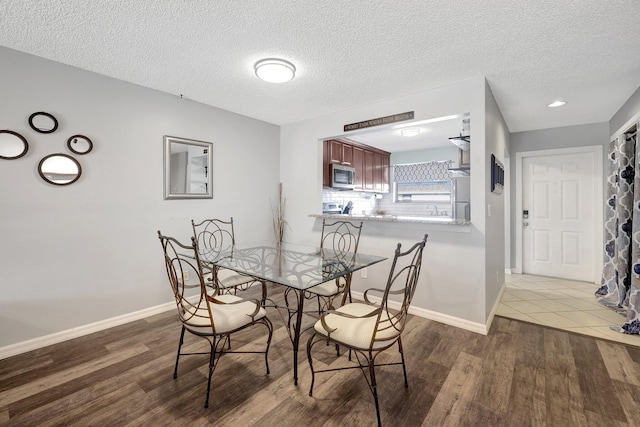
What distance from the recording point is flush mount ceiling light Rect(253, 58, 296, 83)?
7.59 feet

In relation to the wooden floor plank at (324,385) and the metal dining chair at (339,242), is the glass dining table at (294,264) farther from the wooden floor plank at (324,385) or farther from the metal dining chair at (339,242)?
the wooden floor plank at (324,385)

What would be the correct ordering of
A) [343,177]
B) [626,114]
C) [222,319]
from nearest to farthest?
1. [222,319]
2. [626,114]
3. [343,177]

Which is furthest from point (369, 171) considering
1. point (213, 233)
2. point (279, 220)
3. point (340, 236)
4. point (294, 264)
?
point (294, 264)

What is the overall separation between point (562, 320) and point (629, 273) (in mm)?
1012

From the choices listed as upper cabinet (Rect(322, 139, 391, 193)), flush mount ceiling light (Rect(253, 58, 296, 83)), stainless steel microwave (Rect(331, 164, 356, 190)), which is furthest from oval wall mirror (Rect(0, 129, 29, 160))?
stainless steel microwave (Rect(331, 164, 356, 190))

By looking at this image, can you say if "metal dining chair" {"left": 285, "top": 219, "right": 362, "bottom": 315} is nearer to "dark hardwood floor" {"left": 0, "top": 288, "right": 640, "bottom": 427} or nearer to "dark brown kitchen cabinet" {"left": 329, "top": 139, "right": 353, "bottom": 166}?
"dark hardwood floor" {"left": 0, "top": 288, "right": 640, "bottom": 427}

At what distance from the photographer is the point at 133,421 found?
1539mm

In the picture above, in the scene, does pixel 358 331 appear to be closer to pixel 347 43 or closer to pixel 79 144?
pixel 347 43

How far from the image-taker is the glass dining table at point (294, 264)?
1783mm

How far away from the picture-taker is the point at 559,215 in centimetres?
437

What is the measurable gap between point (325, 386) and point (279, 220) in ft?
8.71

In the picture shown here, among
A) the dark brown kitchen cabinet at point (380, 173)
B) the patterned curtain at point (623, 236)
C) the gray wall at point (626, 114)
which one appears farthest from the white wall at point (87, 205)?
the gray wall at point (626, 114)

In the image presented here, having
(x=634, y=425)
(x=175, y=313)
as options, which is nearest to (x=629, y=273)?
(x=634, y=425)

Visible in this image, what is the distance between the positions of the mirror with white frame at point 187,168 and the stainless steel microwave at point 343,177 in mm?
1814
